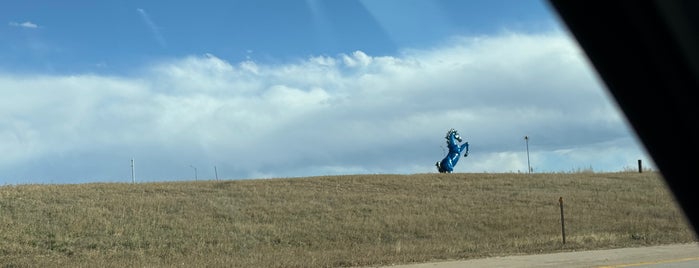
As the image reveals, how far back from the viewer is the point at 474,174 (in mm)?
45344

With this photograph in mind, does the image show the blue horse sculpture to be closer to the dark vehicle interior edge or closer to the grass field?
the grass field

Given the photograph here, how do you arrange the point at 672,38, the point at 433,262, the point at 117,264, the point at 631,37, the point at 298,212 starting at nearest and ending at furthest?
the point at 672,38
the point at 631,37
the point at 433,262
the point at 117,264
the point at 298,212

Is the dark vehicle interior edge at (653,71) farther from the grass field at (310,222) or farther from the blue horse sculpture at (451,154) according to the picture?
the blue horse sculpture at (451,154)

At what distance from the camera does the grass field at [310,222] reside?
58.8 feet

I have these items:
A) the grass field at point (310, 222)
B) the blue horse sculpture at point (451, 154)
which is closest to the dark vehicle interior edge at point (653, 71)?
the grass field at point (310, 222)

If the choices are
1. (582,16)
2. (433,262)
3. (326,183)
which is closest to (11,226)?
(433,262)

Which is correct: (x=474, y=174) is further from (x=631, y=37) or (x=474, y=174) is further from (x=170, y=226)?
(x=631, y=37)

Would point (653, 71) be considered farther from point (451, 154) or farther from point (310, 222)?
point (451, 154)

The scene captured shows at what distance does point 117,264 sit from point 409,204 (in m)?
15.8

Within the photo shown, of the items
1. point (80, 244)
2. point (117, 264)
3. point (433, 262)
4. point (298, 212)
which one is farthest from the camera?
point (298, 212)

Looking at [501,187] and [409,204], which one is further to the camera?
[501,187]

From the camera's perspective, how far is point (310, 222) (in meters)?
25.1

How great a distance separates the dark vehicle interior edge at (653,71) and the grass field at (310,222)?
12.3m

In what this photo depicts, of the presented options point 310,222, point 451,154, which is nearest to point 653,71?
point 310,222
